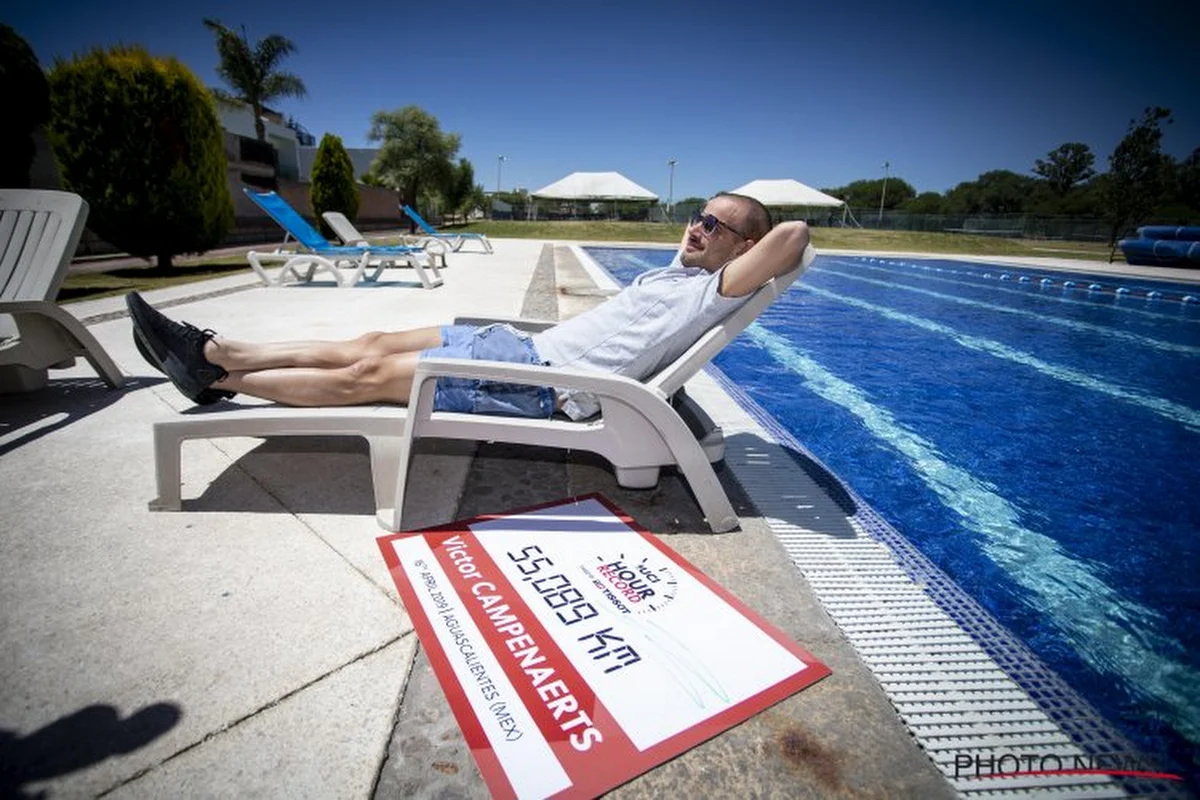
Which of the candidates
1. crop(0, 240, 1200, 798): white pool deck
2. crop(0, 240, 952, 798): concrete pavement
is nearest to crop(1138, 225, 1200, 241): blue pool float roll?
crop(0, 240, 1200, 798): white pool deck

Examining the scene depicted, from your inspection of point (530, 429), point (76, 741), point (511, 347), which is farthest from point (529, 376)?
point (76, 741)

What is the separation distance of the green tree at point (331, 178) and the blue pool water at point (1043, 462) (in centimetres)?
1557

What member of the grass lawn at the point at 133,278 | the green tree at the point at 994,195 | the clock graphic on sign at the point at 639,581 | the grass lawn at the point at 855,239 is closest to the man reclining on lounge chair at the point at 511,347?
the clock graphic on sign at the point at 639,581

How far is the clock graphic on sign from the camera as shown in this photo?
5.69ft

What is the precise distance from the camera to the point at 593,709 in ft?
4.40

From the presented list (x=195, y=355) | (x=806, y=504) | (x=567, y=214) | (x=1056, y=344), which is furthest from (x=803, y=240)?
(x=567, y=214)

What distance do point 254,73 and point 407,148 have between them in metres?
10.8

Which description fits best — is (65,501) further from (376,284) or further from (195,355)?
(376,284)

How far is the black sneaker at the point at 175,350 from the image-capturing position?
236 centimetres

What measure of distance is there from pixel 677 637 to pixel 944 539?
5.97ft

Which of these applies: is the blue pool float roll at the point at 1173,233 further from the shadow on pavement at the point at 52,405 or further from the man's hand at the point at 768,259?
the shadow on pavement at the point at 52,405

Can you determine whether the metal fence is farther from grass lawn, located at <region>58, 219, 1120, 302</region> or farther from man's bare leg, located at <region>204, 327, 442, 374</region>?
man's bare leg, located at <region>204, 327, 442, 374</region>

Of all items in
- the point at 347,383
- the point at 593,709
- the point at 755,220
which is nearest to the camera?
the point at 593,709

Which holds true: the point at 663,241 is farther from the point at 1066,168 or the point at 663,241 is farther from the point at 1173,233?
the point at 1066,168
